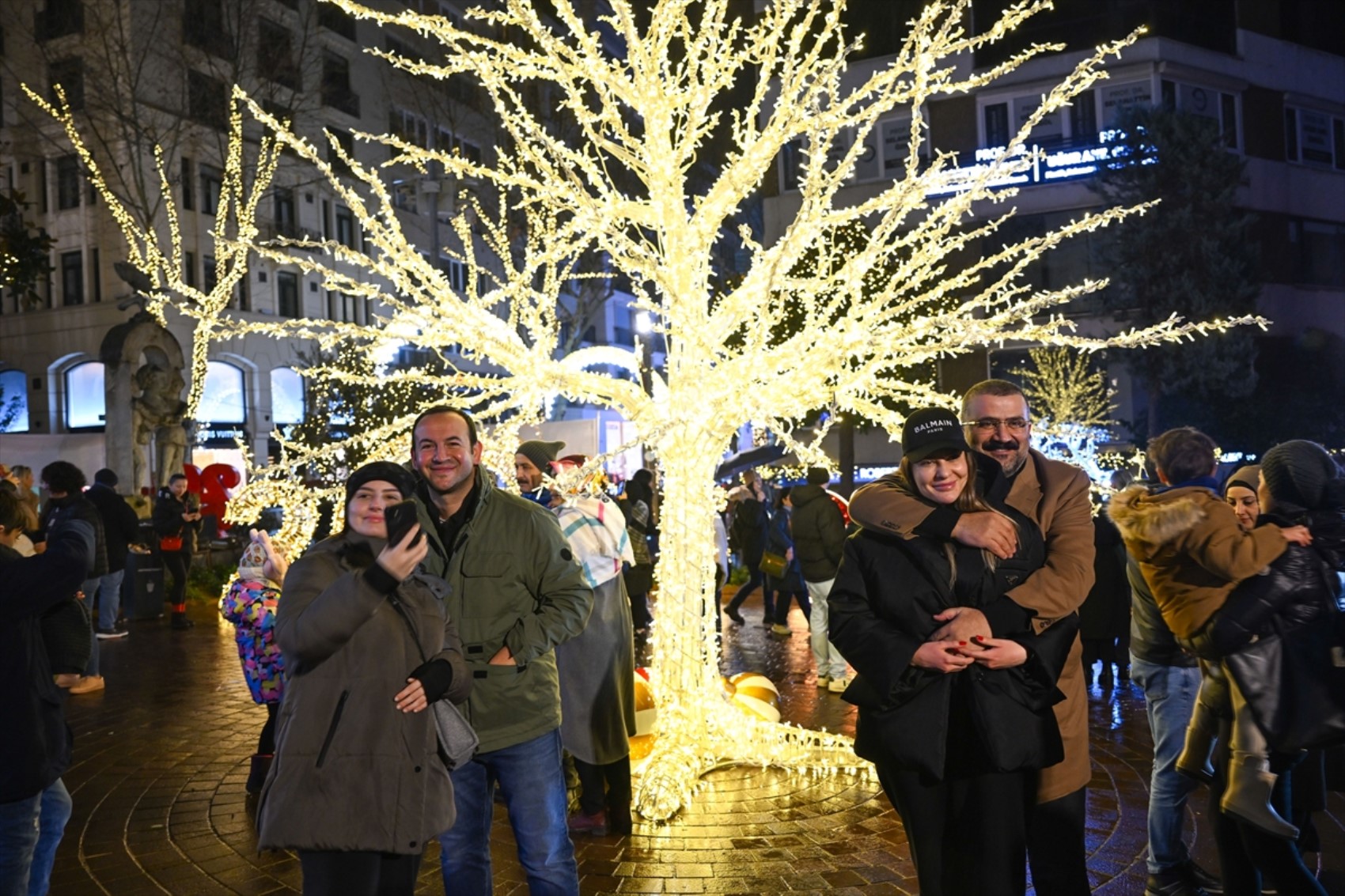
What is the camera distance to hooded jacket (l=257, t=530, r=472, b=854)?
117 inches

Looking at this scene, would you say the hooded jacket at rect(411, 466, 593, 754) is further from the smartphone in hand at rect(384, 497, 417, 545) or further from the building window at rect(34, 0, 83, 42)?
the building window at rect(34, 0, 83, 42)

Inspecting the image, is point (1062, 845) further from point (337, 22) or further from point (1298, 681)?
point (337, 22)

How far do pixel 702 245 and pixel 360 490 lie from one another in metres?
3.52

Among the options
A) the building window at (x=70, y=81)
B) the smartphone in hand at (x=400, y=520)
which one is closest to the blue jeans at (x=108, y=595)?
the smartphone in hand at (x=400, y=520)

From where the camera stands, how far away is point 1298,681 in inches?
151

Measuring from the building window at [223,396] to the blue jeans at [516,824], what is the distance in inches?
1382

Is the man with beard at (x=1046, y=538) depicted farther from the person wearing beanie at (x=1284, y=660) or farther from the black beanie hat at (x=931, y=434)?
the person wearing beanie at (x=1284, y=660)

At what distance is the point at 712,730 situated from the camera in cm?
646

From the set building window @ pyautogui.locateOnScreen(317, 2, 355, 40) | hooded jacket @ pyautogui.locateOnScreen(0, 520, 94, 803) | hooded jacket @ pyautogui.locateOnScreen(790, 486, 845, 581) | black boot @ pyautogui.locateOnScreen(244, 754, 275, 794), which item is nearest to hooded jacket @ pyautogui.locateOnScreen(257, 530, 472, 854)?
hooded jacket @ pyautogui.locateOnScreen(0, 520, 94, 803)

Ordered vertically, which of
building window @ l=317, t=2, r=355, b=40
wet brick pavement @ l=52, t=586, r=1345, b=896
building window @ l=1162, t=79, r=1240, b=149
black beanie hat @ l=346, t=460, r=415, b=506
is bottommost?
wet brick pavement @ l=52, t=586, r=1345, b=896

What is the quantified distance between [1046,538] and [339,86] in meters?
42.0

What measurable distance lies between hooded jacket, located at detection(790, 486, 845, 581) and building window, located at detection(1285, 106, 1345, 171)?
3179cm

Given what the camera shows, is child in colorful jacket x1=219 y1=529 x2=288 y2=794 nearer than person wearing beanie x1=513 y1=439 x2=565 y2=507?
Yes

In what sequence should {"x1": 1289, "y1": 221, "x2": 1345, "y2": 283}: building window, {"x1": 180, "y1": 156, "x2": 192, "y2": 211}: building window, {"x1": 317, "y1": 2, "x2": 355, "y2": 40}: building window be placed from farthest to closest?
{"x1": 317, "y1": 2, "x2": 355, "y2": 40}: building window
{"x1": 1289, "y1": 221, "x2": 1345, "y2": 283}: building window
{"x1": 180, "y1": 156, "x2": 192, "y2": 211}: building window
